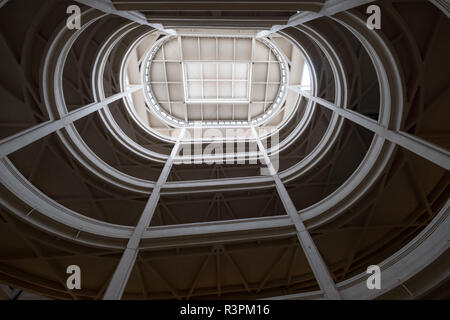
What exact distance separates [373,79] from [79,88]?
13878 millimetres

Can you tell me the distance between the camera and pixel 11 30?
27.7 ft

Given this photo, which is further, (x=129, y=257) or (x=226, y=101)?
(x=226, y=101)

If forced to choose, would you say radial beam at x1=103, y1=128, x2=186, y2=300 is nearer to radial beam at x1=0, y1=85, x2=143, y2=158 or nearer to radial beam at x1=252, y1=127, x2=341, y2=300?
radial beam at x1=0, y1=85, x2=143, y2=158

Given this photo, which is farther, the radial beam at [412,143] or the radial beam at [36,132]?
the radial beam at [36,132]

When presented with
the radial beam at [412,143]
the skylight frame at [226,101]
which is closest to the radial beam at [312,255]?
the radial beam at [412,143]

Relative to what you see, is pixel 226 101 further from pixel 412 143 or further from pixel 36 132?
pixel 412 143

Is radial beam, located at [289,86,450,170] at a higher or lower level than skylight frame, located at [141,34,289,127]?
lower

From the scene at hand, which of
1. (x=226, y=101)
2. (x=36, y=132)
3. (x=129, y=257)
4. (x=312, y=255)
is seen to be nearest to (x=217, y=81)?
(x=226, y=101)

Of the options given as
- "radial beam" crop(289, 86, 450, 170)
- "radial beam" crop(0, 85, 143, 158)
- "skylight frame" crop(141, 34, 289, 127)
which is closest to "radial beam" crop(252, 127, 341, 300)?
"radial beam" crop(289, 86, 450, 170)

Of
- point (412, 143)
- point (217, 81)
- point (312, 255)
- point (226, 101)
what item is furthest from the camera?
point (226, 101)

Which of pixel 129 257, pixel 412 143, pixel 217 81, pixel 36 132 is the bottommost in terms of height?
pixel 412 143

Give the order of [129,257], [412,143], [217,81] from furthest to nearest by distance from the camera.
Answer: [217,81] < [129,257] < [412,143]

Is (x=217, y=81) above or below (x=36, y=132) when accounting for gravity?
above

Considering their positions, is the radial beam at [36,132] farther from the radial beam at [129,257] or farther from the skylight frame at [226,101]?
the skylight frame at [226,101]
